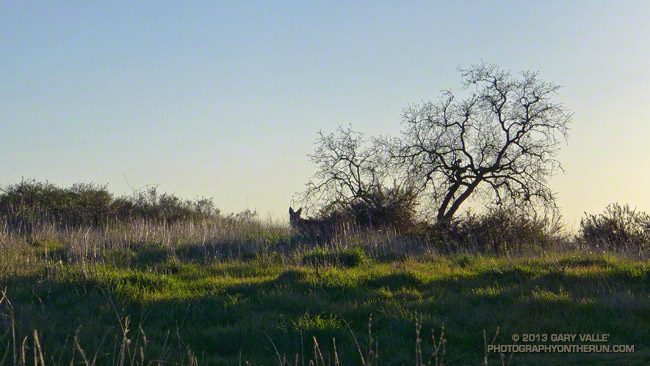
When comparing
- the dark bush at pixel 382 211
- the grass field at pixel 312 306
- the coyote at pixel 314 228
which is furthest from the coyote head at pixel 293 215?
the grass field at pixel 312 306

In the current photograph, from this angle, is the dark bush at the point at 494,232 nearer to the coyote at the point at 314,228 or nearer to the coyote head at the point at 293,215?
the coyote at the point at 314,228

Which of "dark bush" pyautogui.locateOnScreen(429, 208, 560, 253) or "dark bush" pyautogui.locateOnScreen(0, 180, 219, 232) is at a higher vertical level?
"dark bush" pyautogui.locateOnScreen(0, 180, 219, 232)

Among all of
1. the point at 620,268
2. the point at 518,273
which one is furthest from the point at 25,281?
the point at 620,268

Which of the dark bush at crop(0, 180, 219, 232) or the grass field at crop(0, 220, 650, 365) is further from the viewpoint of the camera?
the dark bush at crop(0, 180, 219, 232)

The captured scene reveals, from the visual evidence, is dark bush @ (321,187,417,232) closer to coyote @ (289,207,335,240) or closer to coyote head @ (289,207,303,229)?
coyote @ (289,207,335,240)

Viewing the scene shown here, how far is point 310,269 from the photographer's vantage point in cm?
1036

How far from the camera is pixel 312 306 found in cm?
822

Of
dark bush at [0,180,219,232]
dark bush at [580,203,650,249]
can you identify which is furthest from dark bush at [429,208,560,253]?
dark bush at [0,180,219,232]

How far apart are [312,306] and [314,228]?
862 cm

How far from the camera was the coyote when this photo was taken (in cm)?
1555

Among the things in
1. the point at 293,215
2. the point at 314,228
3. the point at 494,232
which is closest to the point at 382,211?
the point at 314,228

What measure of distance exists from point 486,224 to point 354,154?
884cm

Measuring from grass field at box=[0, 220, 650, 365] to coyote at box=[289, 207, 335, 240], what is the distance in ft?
9.98

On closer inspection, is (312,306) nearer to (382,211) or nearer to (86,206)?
(382,211)
